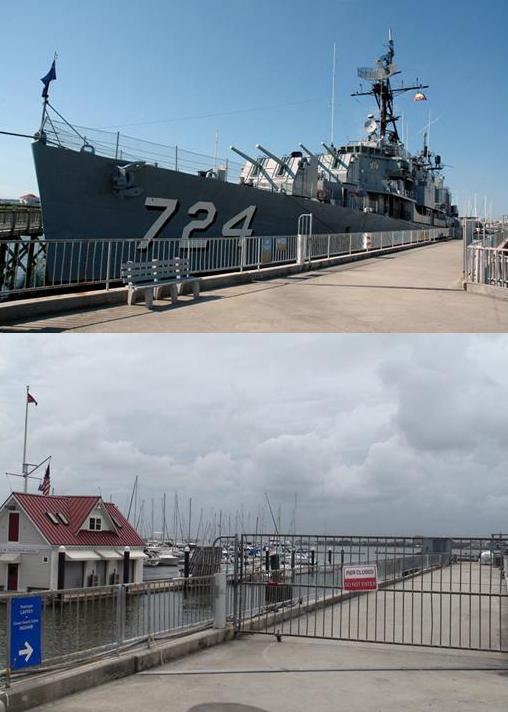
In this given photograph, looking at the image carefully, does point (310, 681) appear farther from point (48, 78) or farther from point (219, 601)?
point (48, 78)

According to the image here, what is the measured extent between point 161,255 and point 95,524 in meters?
26.1

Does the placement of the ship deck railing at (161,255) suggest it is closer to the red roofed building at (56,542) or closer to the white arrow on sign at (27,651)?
the white arrow on sign at (27,651)

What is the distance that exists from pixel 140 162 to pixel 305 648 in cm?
1716

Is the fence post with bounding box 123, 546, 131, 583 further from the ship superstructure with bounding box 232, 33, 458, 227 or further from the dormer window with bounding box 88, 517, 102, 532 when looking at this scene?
the ship superstructure with bounding box 232, 33, 458, 227

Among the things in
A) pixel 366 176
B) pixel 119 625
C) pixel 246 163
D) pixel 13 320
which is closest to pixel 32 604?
pixel 119 625

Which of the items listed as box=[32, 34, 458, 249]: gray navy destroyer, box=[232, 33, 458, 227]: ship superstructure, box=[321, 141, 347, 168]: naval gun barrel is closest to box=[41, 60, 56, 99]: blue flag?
box=[32, 34, 458, 249]: gray navy destroyer

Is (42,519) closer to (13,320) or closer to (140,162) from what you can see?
(140,162)

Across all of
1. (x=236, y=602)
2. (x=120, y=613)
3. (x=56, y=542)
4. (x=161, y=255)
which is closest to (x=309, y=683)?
(x=120, y=613)

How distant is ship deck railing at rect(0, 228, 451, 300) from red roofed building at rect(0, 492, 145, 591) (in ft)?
69.3

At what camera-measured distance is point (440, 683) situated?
21.3ft

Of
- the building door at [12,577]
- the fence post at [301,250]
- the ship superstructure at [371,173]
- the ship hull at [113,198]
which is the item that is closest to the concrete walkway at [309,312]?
the fence post at [301,250]

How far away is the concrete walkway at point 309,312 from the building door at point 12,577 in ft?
106

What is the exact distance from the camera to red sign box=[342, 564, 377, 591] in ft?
28.0

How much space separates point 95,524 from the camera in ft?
141
